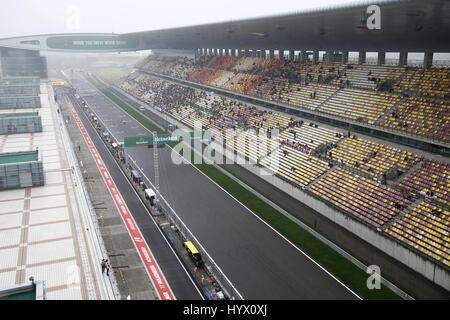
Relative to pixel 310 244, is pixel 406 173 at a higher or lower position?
higher

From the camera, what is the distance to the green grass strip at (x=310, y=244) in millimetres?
24391

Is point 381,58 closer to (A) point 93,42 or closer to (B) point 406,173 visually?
(B) point 406,173

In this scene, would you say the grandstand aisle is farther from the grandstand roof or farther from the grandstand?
the grandstand roof

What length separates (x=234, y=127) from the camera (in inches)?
2243

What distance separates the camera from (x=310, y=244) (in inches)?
1185

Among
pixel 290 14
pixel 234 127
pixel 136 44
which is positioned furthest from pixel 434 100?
pixel 136 44

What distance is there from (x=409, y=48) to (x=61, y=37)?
95.4 meters

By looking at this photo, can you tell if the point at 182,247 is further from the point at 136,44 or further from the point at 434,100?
the point at 136,44

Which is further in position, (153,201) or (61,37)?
(61,37)

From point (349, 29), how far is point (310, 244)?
2433 centimetres

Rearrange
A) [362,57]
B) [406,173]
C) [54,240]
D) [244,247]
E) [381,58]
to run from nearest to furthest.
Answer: [54,240], [244,247], [406,173], [381,58], [362,57]

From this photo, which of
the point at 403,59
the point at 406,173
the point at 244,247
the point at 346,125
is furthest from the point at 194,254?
the point at 403,59
